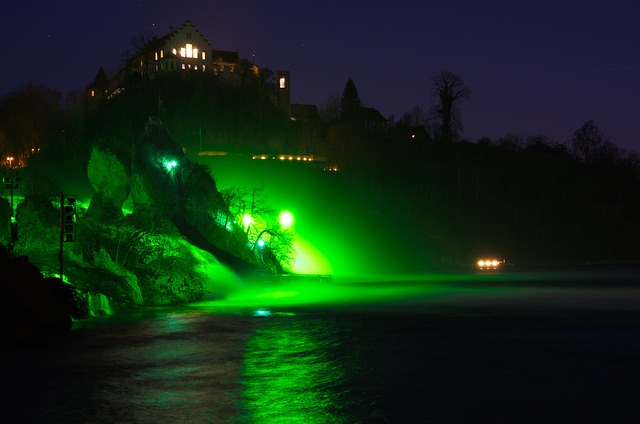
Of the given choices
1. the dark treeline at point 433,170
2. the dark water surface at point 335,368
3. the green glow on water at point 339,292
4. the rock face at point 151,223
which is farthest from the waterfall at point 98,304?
the dark treeline at point 433,170

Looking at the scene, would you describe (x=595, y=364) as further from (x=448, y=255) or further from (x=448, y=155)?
(x=448, y=155)

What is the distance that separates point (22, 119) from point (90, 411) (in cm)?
11329

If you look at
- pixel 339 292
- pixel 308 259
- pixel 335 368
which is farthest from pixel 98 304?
pixel 308 259

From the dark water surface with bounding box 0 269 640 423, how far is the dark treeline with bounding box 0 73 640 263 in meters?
73.5

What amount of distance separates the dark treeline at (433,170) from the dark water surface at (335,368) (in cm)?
7353

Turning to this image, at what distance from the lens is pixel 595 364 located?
22.4 metres

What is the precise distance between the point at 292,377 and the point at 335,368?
198 centimetres

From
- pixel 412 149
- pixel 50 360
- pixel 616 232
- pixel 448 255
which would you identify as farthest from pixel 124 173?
pixel 616 232

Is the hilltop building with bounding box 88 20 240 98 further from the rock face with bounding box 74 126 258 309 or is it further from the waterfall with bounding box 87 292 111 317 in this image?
the waterfall with bounding box 87 292 111 317

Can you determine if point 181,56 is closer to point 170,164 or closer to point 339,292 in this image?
point 170,164

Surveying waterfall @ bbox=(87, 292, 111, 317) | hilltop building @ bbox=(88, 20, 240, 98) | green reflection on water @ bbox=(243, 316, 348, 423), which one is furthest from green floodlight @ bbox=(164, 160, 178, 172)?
hilltop building @ bbox=(88, 20, 240, 98)

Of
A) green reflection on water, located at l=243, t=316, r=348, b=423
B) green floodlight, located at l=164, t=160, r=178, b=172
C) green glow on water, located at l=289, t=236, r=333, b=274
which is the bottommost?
green reflection on water, located at l=243, t=316, r=348, b=423

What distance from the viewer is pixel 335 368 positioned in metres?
21.8

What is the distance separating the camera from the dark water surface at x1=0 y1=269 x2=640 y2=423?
16359 millimetres
